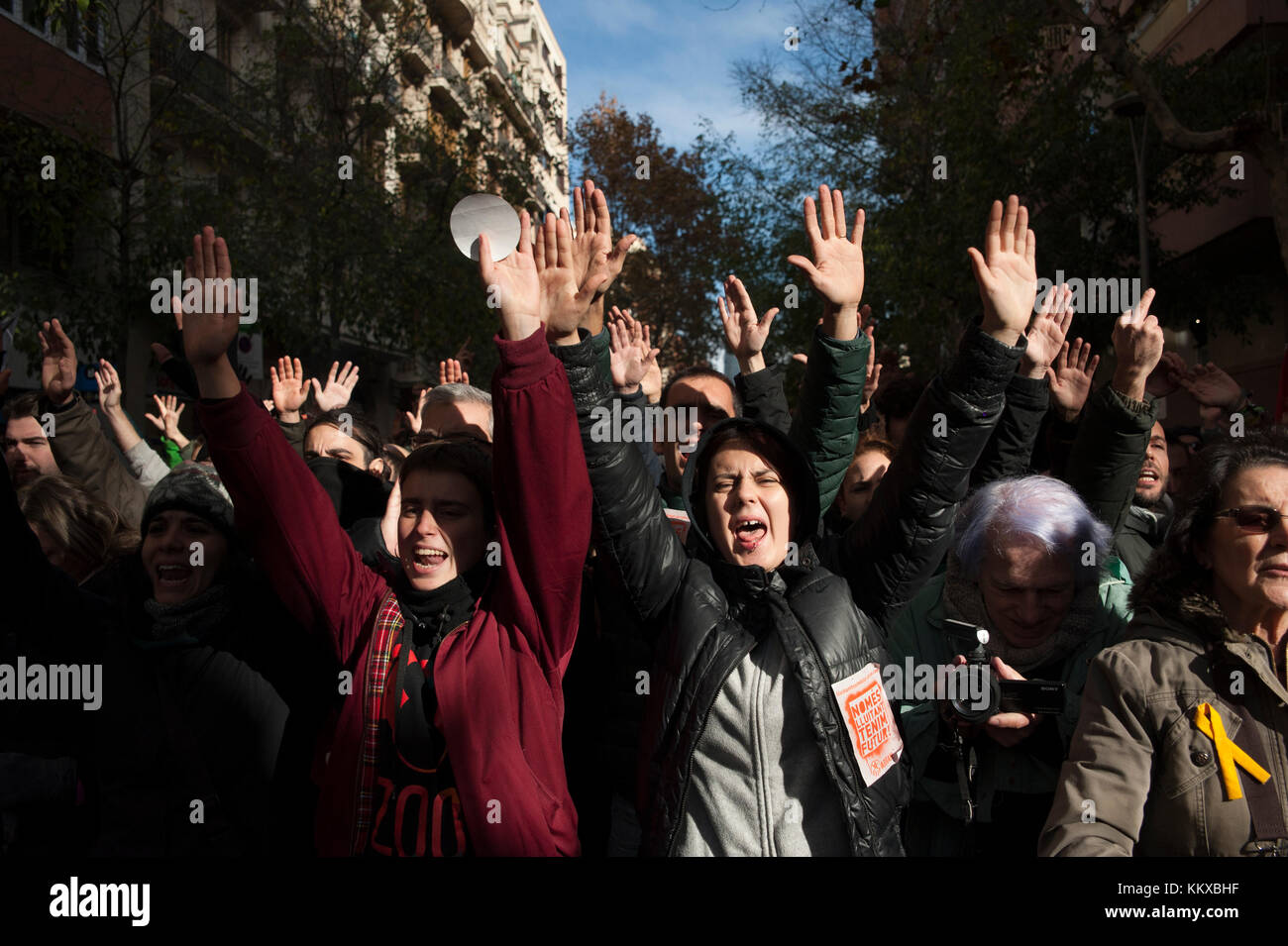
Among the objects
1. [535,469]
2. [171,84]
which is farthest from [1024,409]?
[171,84]

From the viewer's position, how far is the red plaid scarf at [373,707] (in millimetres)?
2221

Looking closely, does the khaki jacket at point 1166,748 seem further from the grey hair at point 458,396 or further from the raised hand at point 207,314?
the grey hair at point 458,396

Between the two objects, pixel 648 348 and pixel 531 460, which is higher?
pixel 648 348

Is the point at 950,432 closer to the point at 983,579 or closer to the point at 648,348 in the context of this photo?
the point at 983,579

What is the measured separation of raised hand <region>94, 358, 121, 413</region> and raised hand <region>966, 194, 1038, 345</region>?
4.24 metres

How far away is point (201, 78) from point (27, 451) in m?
12.3

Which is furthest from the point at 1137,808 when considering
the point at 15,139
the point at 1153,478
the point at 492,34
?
the point at 492,34

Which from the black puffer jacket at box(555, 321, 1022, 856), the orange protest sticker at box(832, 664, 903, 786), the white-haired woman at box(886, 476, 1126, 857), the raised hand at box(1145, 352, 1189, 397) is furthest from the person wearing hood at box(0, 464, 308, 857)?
the raised hand at box(1145, 352, 1189, 397)

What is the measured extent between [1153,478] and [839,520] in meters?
1.29

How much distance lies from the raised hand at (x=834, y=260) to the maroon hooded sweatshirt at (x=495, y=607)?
3.15 ft

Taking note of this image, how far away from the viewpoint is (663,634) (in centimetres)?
239

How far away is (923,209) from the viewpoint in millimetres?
14961

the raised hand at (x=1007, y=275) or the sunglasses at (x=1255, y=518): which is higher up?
the raised hand at (x=1007, y=275)

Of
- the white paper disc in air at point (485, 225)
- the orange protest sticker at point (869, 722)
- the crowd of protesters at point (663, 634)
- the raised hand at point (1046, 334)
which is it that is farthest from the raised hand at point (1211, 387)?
the white paper disc in air at point (485, 225)
